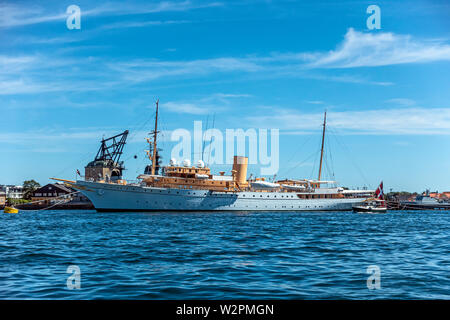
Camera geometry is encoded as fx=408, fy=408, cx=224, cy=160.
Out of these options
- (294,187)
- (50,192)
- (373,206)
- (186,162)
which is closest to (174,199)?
(186,162)

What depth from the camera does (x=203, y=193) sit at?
64.0 m

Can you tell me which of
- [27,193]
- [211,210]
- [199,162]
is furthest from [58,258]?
[27,193]

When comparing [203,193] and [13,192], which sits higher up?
[203,193]

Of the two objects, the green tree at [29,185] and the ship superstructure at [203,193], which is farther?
the green tree at [29,185]

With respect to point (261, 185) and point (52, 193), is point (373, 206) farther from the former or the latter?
point (52, 193)

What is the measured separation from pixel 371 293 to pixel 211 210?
5565 centimetres

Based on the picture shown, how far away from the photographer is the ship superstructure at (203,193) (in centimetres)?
6041

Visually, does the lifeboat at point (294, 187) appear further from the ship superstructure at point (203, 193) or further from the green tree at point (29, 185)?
the green tree at point (29, 185)

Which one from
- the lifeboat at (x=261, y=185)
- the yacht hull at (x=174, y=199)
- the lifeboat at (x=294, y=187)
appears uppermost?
the lifeboat at (x=261, y=185)

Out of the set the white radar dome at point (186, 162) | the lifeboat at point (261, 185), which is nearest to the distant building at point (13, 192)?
the white radar dome at point (186, 162)

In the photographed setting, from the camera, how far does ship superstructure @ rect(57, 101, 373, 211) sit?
2378 inches
